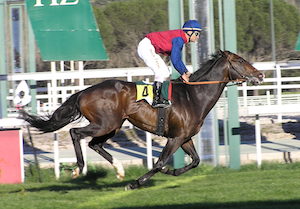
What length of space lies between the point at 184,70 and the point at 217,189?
4.73ft

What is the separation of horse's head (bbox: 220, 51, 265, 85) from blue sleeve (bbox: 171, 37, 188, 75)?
633mm

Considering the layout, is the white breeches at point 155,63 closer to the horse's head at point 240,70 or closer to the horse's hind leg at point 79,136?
the horse's head at point 240,70

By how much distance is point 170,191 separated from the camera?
26.9 feet

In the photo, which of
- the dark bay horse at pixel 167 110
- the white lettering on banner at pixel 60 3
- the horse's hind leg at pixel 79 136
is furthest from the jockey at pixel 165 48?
the white lettering on banner at pixel 60 3

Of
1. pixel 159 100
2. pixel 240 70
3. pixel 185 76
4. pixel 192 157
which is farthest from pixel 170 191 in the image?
pixel 240 70

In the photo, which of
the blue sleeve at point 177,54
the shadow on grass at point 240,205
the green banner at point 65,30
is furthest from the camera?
the green banner at point 65,30

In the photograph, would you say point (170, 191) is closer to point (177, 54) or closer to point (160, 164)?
point (160, 164)

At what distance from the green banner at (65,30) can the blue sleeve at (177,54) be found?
262 cm

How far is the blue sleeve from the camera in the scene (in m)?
8.34

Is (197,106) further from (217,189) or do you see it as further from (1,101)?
(1,101)

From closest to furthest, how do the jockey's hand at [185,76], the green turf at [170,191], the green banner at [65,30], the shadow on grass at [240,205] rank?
the shadow on grass at [240,205]
the green turf at [170,191]
the jockey's hand at [185,76]
the green banner at [65,30]

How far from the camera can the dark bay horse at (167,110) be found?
8.48 metres

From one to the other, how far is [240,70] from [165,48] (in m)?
0.94

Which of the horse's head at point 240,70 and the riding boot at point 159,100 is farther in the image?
the horse's head at point 240,70
